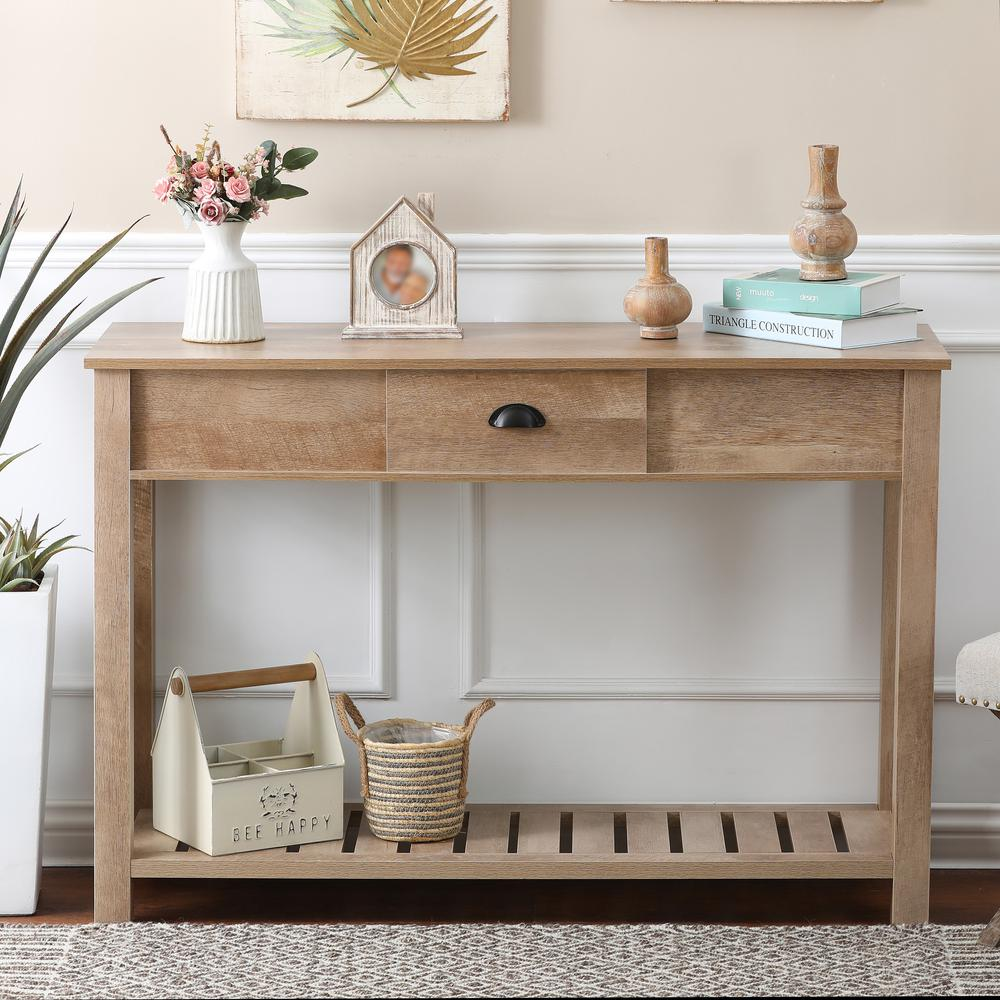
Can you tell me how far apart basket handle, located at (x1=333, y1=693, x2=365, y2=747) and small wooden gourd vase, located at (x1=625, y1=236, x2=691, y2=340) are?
782 millimetres

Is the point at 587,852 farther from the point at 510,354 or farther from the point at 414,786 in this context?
the point at 510,354

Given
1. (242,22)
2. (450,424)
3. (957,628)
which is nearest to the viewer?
(450,424)

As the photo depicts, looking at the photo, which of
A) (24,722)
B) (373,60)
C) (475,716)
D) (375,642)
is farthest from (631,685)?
(373,60)

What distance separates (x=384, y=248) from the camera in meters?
2.08

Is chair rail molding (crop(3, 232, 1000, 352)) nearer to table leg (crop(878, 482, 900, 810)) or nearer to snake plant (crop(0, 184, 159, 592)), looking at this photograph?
snake plant (crop(0, 184, 159, 592))

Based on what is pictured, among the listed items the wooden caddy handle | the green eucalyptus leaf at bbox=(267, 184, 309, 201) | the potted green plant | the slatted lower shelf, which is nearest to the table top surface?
the potted green plant

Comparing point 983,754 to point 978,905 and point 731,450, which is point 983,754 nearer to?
point 978,905

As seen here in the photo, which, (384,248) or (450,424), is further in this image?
(384,248)

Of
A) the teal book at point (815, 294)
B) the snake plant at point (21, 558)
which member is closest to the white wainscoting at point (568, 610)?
the snake plant at point (21, 558)

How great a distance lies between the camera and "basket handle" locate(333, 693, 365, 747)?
2.15 m

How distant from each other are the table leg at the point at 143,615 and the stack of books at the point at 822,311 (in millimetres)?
1030

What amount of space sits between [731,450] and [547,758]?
A: 0.78 m

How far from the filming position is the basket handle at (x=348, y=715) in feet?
7.06

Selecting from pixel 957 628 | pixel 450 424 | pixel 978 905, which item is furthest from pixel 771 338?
pixel 978 905
